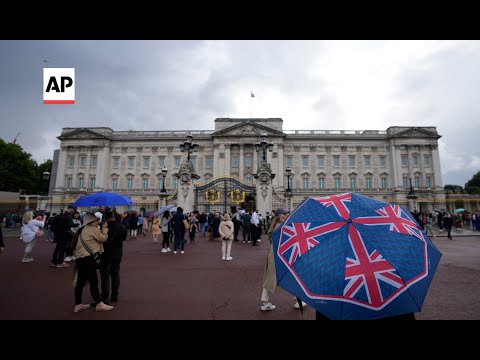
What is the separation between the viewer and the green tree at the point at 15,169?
42.2m

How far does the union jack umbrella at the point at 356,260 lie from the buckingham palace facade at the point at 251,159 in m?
44.9

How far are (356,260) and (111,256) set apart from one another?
4.53 meters

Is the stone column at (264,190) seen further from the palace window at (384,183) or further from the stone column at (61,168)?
the stone column at (61,168)

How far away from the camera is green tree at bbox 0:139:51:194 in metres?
42.2

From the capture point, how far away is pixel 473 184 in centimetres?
7181

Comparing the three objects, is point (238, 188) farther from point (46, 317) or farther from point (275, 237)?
point (275, 237)

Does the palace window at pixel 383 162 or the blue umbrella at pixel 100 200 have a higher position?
the palace window at pixel 383 162

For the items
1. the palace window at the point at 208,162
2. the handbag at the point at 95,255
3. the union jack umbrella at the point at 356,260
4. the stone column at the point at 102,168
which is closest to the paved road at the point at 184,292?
Result: the handbag at the point at 95,255

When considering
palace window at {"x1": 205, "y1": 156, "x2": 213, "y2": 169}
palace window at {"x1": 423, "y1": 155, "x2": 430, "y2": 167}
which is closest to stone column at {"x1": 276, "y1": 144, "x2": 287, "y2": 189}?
palace window at {"x1": 205, "y1": 156, "x2": 213, "y2": 169}

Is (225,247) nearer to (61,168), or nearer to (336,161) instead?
(336,161)

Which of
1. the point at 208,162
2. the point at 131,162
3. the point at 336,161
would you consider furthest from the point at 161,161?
the point at 336,161

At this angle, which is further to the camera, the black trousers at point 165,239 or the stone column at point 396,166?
the stone column at point 396,166

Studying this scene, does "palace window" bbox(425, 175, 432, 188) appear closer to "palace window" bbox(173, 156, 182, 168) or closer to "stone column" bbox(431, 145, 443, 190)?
"stone column" bbox(431, 145, 443, 190)
